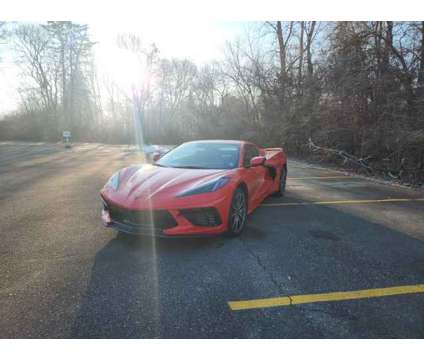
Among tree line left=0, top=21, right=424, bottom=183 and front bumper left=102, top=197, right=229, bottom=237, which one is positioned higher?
tree line left=0, top=21, right=424, bottom=183

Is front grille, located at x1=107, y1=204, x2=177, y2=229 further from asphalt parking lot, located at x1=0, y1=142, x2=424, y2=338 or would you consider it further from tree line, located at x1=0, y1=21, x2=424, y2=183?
tree line, located at x1=0, y1=21, x2=424, y2=183

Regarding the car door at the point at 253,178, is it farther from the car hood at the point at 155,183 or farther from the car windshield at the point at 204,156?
the car hood at the point at 155,183

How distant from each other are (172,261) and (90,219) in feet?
6.11

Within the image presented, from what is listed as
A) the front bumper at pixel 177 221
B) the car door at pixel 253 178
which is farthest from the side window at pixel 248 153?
the front bumper at pixel 177 221

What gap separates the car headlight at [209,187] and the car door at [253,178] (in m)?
0.56

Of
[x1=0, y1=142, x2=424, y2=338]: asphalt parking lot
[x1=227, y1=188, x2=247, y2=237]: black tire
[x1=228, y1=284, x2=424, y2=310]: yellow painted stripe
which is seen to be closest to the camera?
[x1=0, y1=142, x2=424, y2=338]: asphalt parking lot

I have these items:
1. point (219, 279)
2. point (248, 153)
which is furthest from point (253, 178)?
point (219, 279)

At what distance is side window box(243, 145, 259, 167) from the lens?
12.6 feet

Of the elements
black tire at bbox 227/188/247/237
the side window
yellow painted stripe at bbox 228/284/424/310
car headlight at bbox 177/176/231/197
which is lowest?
yellow painted stripe at bbox 228/284/424/310

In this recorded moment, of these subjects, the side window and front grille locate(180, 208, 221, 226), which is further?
the side window

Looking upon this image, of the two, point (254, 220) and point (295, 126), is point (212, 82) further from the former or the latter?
point (254, 220)

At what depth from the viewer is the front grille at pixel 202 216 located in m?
2.77

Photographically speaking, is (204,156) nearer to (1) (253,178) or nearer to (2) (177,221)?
(1) (253,178)

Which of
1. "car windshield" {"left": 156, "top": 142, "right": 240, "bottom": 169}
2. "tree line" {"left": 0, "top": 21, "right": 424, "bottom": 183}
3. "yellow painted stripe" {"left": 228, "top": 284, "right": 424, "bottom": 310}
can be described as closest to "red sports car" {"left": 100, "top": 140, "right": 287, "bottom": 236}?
"car windshield" {"left": 156, "top": 142, "right": 240, "bottom": 169}
